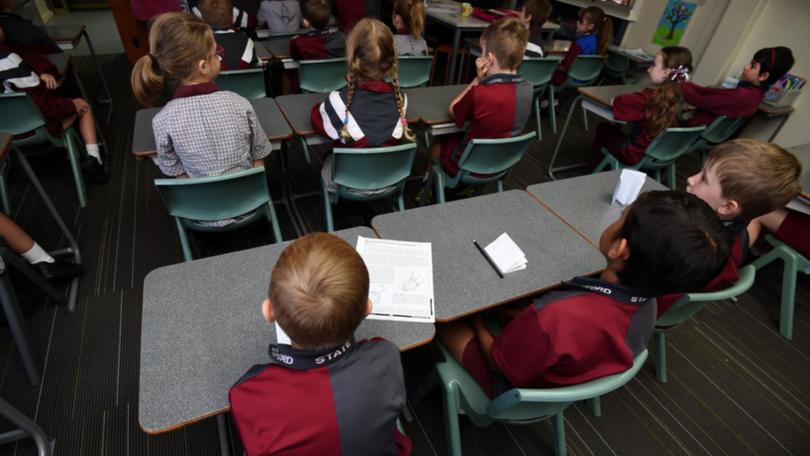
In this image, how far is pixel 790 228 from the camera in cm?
203

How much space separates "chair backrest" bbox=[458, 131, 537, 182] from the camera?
6.02 ft

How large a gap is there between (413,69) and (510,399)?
8.51 feet

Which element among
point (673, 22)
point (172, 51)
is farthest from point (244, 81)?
point (673, 22)

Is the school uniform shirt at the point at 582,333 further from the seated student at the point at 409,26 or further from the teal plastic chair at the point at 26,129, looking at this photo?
the seated student at the point at 409,26

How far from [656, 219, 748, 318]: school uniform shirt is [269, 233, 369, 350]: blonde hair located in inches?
40.8

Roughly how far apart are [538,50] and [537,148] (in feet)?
2.85

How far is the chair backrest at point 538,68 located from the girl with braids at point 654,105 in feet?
2.65

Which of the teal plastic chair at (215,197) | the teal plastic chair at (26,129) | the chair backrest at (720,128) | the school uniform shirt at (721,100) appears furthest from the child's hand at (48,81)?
the chair backrest at (720,128)

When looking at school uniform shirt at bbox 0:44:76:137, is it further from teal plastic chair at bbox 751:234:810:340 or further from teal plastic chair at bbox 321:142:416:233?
teal plastic chair at bbox 751:234:810:340

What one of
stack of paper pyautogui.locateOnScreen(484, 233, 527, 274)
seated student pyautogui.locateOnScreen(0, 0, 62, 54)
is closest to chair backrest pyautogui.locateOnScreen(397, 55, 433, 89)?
stack of paper pyautogui.locateOnScreen(484, 233, 527, 274)

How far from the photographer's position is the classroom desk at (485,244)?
113 cm

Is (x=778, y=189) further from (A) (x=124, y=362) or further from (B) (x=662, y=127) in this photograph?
(A) (x=124, y=362)

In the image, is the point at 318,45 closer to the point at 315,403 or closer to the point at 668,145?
the point at 668,145

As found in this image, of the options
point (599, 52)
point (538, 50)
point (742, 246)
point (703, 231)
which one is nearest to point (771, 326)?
point (742, 246)
